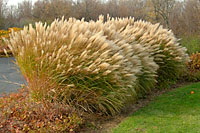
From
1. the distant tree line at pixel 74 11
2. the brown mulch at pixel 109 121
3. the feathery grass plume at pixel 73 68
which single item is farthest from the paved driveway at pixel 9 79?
the distant tree line at pixel 74 11

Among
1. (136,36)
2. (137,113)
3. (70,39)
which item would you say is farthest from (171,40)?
(70,39)

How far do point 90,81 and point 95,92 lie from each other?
0.21 meters

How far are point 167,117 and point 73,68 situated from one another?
1.87 m

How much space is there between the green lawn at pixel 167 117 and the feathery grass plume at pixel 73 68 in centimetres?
50

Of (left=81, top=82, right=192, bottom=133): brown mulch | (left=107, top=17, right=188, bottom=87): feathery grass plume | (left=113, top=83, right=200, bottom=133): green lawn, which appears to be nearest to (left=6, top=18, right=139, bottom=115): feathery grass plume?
(left=81, top=82, right=192, bottom=133): brown mulch

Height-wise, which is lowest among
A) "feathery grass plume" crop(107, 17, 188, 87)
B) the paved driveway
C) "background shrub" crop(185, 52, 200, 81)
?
the paved driveway

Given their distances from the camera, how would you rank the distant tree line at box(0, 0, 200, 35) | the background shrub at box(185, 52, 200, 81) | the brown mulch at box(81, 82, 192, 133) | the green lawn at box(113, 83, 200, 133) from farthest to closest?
1. the distant tree line at box(0, 0, 200, 35)
2. the background shrub at box(185, 52, 200, 81)
3. the brown mulch at box(81, 82, 192, 133)
4. the green lawn at box(113, 83, 200, 133)

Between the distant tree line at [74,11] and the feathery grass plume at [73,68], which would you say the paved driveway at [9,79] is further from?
the distant tree line at [74,11]

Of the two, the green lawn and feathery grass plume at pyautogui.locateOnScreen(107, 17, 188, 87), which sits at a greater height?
feathery grass plume at pyautogui.locateOnScreen(107, 17, 188, 87)

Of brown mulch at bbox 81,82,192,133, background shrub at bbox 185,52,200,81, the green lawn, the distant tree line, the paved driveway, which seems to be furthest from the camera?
the distant tree line

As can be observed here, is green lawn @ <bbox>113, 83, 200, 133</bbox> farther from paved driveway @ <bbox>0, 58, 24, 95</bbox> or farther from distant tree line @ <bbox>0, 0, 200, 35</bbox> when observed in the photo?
distant tree line @ <bbox>0, 0, 200, 35</bbox>

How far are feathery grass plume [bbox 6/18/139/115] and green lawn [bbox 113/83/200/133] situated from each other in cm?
50

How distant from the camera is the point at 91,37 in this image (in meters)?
4.50

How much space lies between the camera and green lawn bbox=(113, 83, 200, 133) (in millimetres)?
3951
